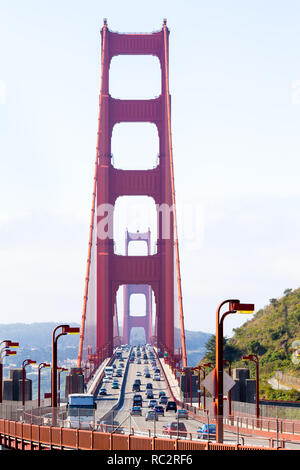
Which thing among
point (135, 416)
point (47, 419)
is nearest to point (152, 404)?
point (135, 416)

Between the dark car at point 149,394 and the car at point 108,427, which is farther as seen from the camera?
the dark car at point 149,394

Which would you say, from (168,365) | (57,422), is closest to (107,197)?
(168,365)

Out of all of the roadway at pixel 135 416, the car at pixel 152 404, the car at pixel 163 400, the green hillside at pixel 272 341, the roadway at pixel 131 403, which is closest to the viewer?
the roadway at pixel 135 416

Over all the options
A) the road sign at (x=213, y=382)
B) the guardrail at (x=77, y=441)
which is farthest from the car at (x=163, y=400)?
the road sign at (x=213, y=382)

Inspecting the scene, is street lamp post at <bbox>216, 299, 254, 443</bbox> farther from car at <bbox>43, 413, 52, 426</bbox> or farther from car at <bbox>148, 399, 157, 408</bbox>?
car at <bbox>148, 399, 157, 408</bbox>

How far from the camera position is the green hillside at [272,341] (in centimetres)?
10662

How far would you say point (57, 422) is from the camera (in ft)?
123

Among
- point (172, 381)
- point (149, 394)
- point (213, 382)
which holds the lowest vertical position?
point (149, 394)

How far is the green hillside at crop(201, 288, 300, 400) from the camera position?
350 feet

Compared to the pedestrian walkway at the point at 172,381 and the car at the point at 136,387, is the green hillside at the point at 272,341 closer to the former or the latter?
the pedestrian walkway at the point at 172,381

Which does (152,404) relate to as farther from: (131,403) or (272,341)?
(272,341)

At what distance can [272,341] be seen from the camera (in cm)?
12431
